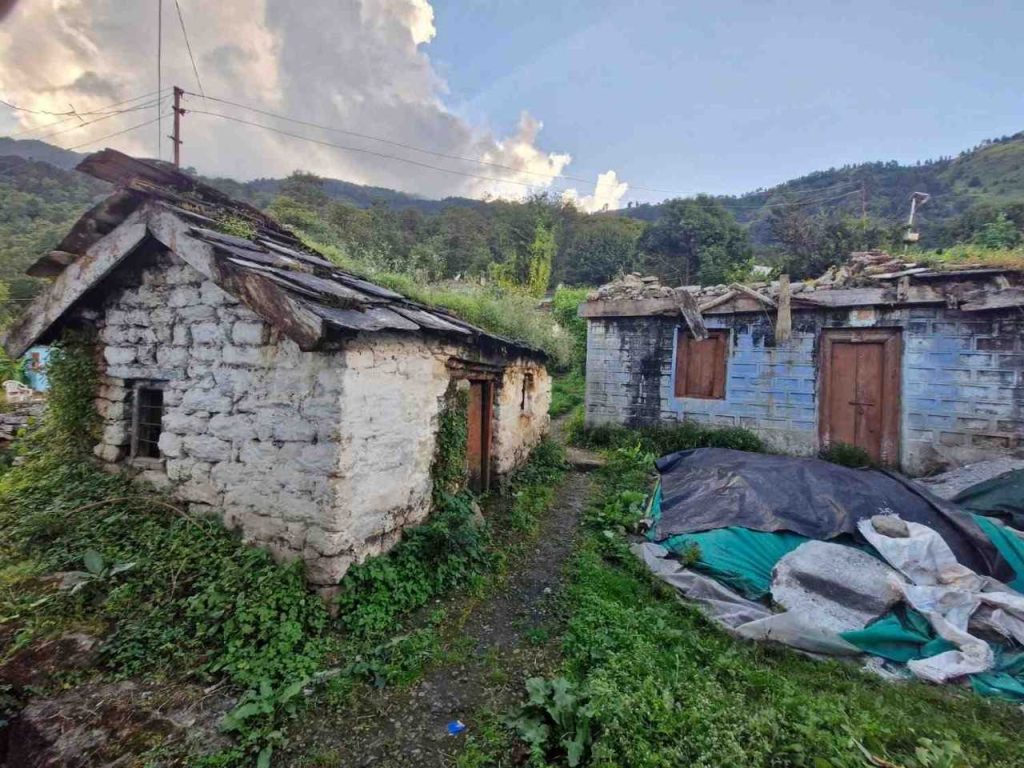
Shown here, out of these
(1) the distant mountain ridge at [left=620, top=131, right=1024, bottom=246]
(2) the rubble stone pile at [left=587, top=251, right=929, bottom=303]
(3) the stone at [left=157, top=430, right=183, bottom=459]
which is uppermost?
(1) the distant mountain ridge at [left=620, top=131, right=1024, bottom=246]

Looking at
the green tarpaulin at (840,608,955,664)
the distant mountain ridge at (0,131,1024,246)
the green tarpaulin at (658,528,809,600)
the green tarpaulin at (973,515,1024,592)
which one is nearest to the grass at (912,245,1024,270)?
the green tarpaulin at (973,515,1024,592)

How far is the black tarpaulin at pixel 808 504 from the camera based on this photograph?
4.86 meters

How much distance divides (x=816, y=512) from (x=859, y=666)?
200cm

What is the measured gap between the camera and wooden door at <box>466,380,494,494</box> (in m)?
6.50

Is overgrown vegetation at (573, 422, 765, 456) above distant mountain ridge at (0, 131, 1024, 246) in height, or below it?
below

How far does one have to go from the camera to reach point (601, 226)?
3238cm

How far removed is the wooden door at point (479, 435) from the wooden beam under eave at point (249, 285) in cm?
324

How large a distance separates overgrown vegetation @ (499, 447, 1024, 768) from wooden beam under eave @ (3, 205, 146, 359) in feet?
17.7

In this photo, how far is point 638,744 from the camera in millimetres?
2461

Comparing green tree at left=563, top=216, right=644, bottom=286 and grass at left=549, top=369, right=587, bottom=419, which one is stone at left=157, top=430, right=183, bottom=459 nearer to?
grass at left=549, top=369, right=587, bottom=419

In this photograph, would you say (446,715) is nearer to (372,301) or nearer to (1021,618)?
(372,301)

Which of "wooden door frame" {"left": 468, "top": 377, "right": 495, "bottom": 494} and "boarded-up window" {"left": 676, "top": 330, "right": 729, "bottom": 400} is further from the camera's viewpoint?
"boarded-up window" {"left": 676, "top": 330, "right": 729, "bottom": 400}

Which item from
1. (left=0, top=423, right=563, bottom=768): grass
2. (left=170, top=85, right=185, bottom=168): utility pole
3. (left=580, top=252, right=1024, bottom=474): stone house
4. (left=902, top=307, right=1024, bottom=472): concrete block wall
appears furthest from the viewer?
(left=170, top=85, right=185, bottom=168): utility pole

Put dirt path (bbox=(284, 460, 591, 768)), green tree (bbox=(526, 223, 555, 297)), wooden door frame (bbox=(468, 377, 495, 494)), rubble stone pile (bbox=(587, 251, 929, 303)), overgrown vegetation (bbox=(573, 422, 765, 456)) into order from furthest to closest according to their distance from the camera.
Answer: green tree (bbox=(526, 223, 555, 297))
overgrown vegetation (bbox=(573, 422, 765, 456))
rubble stone pile (bbox=(587, 251, 929, 303))
wooden door frame (bbox=(468, 377, 495, 494))
dirt path (bbox=(284, 460, 591, 768))
